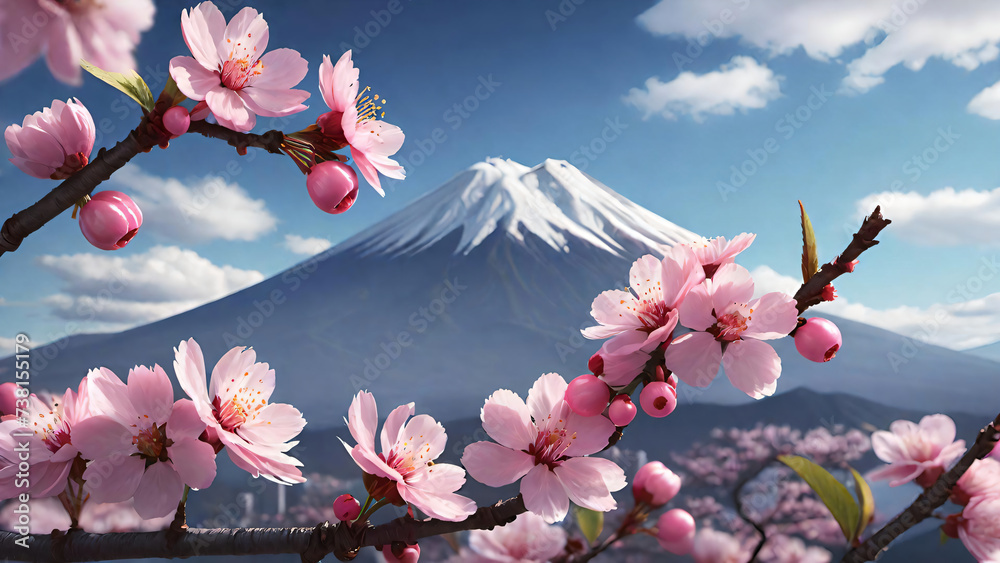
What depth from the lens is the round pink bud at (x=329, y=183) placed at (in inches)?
9.7

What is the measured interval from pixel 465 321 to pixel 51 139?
5.49 ft

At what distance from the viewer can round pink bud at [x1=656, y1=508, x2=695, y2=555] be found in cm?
55

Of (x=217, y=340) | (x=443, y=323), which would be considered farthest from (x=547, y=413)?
(x=217, y=340)

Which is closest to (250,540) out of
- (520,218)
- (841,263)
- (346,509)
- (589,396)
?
(346,509)

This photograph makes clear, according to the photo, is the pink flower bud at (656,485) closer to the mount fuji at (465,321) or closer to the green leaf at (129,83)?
the green leaf at (129,83)

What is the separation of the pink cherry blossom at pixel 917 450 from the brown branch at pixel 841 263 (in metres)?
0.39

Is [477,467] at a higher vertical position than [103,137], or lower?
lower

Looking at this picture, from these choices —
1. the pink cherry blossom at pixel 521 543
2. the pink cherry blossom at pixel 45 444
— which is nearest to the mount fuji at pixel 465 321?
the pink cherry blossom at pixel 521 543

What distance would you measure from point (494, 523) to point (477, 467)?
27 millimetres

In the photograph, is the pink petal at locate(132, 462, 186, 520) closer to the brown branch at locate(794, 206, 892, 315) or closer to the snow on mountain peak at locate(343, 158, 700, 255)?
the brown branch at locate(794, 206, 892, 315)

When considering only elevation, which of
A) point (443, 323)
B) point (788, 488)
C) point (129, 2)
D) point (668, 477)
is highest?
point (443, 323)

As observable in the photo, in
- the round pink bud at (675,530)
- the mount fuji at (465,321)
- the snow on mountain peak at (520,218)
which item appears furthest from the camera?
the snow on mountain peak at (520,218)

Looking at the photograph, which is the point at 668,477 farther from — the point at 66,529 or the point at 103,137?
the point at 103,137

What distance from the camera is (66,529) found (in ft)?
0.79
